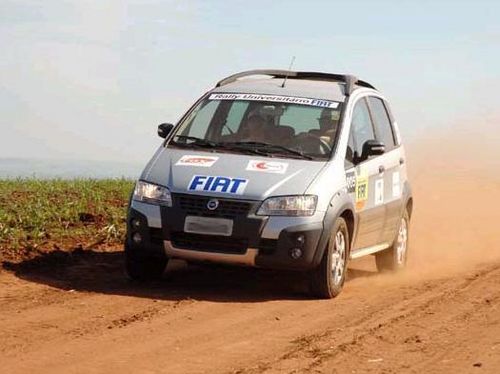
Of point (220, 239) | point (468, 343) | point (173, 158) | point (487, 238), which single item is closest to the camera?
point (468, 343)

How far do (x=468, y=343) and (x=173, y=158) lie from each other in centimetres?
351

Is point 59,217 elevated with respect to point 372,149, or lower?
lower

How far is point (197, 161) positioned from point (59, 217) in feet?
12.2

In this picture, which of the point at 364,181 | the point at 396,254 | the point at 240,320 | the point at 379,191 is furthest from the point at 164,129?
the point at 396,254

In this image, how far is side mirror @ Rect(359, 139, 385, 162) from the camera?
1036 cm

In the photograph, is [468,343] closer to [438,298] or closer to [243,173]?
[438,298]

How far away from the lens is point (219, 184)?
9281 millimetres

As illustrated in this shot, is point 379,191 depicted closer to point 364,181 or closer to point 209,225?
point 364,181

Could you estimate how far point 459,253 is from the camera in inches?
547

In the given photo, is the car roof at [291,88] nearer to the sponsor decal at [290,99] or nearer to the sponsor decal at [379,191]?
the sponsor decal at [290,99]

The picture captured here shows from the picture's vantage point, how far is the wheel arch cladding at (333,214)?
9.34 m

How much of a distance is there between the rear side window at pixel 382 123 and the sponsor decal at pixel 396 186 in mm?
299

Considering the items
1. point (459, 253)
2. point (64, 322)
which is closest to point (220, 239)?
point (64, 322)

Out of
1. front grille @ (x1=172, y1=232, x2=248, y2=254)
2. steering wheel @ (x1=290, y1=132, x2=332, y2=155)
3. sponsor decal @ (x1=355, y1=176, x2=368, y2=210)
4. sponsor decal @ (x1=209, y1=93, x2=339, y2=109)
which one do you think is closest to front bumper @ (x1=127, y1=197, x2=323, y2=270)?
front grille @ (x1=172, y1=232, x2=248, y2=254)
